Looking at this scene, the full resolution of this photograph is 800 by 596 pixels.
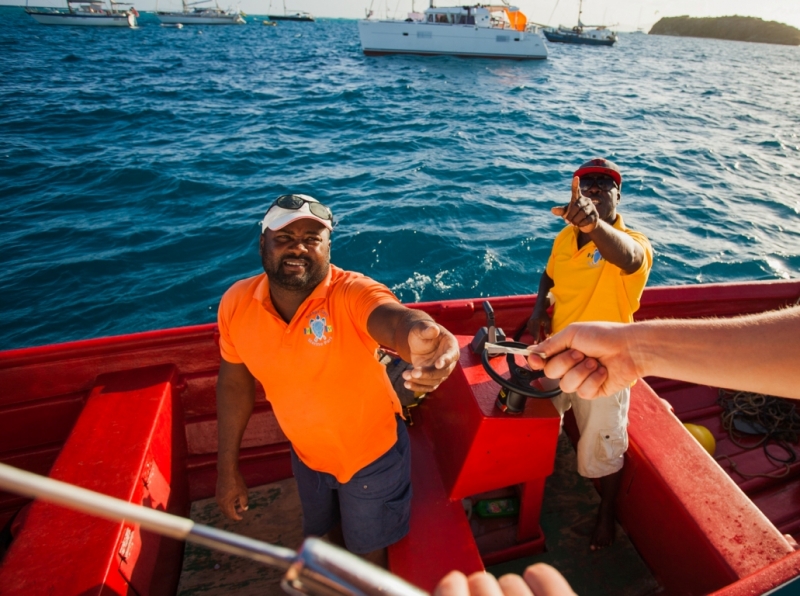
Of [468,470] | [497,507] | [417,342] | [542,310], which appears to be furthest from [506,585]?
[542,310]

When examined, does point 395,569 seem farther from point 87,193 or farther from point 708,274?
point 87,193

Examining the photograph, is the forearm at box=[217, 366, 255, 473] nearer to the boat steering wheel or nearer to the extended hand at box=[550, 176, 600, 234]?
the boat steering wheel

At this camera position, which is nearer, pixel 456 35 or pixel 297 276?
pixel 297 276

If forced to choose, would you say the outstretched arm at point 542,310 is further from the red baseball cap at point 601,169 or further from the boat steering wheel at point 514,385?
the boat steering wheel at point 514,385

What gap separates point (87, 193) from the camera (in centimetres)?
921

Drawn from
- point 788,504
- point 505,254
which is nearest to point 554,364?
point 788,504

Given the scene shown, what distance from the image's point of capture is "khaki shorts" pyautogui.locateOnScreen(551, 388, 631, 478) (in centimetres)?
249

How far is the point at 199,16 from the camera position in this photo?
82.1m

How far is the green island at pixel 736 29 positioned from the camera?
98.8m

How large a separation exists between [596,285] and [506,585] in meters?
2.14

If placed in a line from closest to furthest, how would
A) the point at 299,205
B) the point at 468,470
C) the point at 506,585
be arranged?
the point at 506,585 → the point at 299,205 → the point at 468,470

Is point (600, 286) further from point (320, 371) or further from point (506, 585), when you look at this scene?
point (506, 585)

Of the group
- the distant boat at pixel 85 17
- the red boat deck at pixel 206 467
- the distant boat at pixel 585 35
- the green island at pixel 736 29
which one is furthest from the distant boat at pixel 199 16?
the green island at pixel 736 29

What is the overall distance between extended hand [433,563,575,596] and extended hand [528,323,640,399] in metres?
0.80
